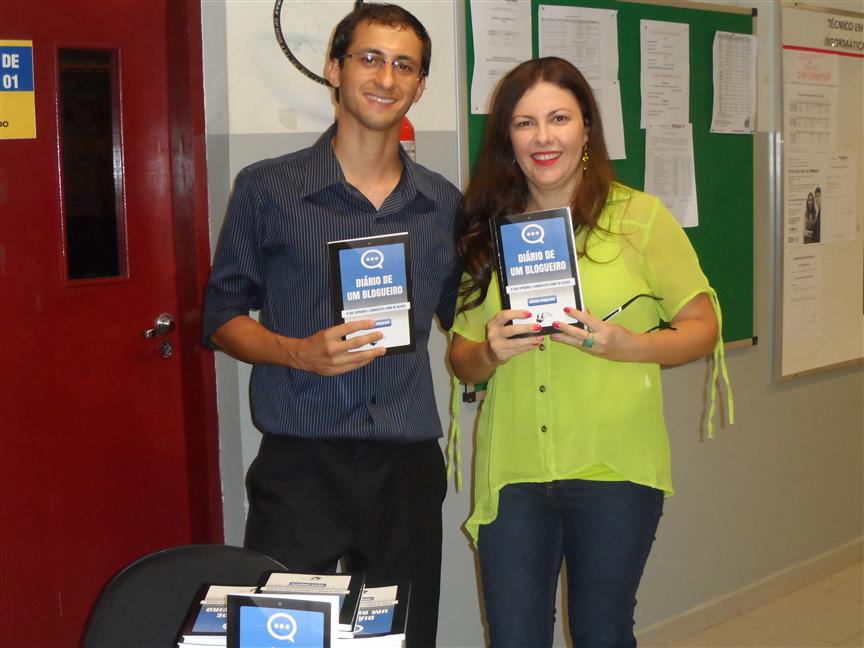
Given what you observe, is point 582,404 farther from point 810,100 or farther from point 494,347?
point 810,100

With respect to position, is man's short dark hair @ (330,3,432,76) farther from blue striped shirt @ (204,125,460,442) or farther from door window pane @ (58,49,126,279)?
door window pane @ (58,49,126,279)

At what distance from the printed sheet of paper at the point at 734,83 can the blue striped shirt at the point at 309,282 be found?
1.91m

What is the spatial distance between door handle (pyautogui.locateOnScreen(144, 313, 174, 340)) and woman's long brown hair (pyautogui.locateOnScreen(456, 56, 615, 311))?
3.21 feet

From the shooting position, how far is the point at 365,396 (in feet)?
6.51

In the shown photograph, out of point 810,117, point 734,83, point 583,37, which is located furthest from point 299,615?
point 810,117

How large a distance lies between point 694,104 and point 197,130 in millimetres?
1814

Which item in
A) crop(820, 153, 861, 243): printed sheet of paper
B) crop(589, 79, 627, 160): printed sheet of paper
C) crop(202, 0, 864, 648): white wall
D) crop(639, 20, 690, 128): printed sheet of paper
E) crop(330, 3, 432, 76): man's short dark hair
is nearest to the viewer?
crop(330, 3, 432, 76): man's short dark hair

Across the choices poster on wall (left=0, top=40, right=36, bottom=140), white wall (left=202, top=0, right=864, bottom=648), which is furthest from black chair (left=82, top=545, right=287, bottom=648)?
poster on wall (left=0, top=40, right=36, bottom=140)

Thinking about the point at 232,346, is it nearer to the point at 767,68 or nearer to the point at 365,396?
the point at 365,396

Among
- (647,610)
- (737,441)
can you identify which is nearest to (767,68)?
(737,441)

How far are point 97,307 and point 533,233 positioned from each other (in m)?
1.32

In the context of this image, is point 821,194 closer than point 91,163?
No

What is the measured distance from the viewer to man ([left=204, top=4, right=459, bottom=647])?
1.96 meters

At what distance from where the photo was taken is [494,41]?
9.67 feet
